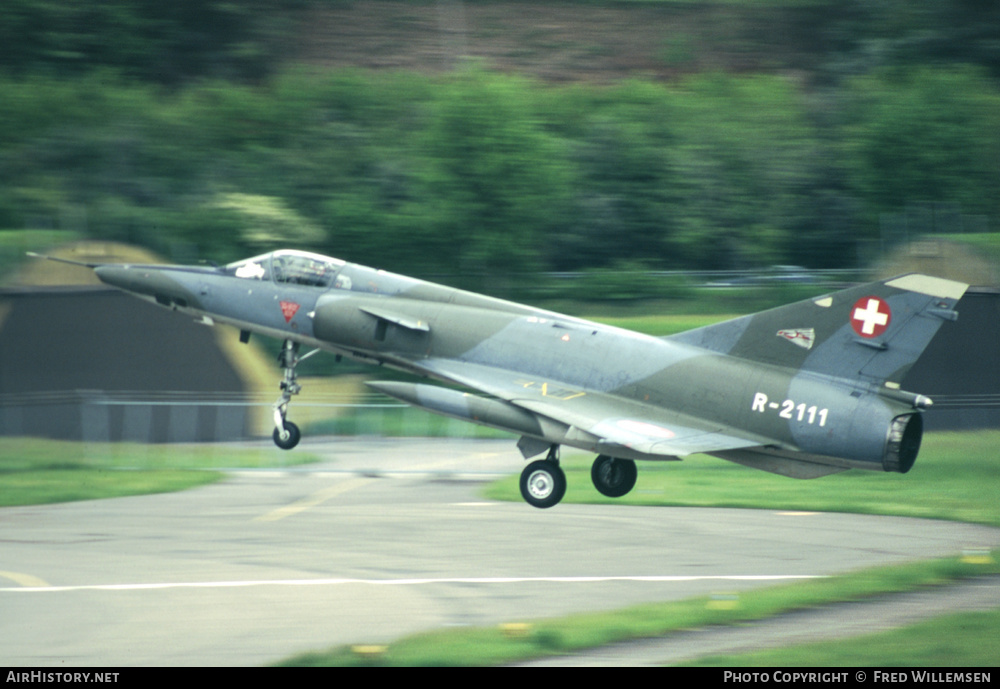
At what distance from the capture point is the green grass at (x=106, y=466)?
69.2 ft

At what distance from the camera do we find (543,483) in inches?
728

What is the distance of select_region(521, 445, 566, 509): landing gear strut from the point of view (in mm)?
18422

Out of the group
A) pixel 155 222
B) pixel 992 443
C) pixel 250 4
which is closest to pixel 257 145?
pixel 155 222

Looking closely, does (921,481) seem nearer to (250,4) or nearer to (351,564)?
(351,564)

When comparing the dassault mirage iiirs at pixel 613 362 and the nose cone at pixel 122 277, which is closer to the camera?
the dassault mirage iiirs at pixel 613 362

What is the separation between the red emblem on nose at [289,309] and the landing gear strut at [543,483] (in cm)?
505

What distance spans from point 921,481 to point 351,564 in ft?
41.0

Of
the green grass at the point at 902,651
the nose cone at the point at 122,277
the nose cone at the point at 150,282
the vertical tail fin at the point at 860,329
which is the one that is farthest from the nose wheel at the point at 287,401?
the green grass at the point at 902,651

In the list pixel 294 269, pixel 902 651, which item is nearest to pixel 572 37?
pixel 294 269

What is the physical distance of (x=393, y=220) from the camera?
33.7 meters

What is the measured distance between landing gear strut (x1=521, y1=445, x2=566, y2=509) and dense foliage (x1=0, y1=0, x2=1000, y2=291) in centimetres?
1460

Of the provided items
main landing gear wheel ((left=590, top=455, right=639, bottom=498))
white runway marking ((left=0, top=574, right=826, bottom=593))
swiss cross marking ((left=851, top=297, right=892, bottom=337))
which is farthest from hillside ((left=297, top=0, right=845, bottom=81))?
white runway marking ((left=0, top=574, right=826, bottom=593))

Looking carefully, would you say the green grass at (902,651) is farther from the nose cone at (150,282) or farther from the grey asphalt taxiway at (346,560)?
the nose cone at (150,282)

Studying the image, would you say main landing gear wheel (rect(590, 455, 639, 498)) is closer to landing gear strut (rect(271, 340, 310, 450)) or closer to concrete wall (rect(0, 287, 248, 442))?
landing gear strut (rect(271, 340, 310, 450))
